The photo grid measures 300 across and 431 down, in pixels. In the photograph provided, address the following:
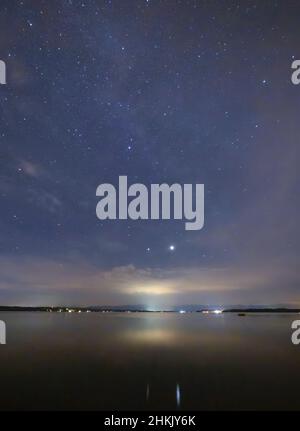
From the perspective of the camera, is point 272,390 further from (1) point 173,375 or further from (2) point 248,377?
(1) point 173,375

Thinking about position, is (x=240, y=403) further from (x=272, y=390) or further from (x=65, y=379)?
(x=65, y=379)

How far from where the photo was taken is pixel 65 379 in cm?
2181

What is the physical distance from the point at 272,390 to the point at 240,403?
10.4ft

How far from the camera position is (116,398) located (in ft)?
58.3

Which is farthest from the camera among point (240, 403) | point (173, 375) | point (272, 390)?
point (173, 375)

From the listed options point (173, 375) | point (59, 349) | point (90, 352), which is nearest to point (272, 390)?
point (173, 375)

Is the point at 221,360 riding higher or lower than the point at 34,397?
higher

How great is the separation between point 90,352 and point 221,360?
478 inches

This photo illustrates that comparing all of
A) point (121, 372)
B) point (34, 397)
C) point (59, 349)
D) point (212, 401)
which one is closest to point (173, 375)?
point (121, 372)

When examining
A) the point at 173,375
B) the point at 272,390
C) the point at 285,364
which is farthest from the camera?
the point at 285,364
